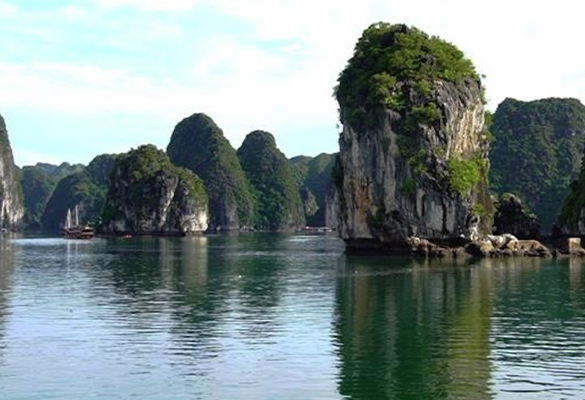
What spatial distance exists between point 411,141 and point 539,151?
8692cm

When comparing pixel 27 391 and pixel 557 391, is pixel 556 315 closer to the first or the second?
pixel 557 391

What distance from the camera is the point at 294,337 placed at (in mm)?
30844

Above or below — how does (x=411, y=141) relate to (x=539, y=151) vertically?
below

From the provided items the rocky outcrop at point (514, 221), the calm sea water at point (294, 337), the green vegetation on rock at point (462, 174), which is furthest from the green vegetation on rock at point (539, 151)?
the calm sea water at point (294, 337)

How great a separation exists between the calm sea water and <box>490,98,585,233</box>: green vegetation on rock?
10254cm

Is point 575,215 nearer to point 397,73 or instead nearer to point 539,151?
point 397,73

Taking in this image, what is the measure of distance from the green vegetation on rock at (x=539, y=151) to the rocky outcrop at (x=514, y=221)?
3918 cm

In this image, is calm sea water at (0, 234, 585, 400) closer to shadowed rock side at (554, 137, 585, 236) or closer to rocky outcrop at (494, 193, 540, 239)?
shadowed rock side at (554, 137, 585, 236)

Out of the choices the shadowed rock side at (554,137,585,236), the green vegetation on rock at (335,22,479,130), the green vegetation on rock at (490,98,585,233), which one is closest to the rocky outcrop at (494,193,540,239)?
the shadowed rock side at (554,137,585,236)

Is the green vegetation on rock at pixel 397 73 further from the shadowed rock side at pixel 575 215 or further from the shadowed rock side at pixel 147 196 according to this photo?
the shadowed rock side at pixel 147 196

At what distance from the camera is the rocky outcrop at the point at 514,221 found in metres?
109

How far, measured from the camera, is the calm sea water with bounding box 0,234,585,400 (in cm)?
2284

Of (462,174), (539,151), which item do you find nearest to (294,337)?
(462,174)

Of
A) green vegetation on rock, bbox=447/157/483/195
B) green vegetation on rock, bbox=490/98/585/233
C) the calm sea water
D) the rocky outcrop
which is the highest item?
green vegetation on rock, bbox=490/98/585/233
